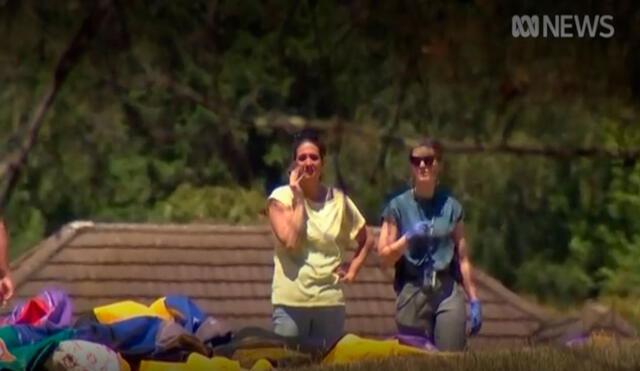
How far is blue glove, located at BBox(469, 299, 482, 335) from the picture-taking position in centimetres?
955

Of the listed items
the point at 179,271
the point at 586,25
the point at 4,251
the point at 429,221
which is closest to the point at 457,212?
the point at 429,221

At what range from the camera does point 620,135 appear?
980 centimetres

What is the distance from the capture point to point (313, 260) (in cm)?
922

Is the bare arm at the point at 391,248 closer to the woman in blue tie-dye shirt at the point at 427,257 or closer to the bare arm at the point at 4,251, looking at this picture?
the woman in blue tie-dye shirt at the point at 427,257

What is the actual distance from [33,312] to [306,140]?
5.89ft

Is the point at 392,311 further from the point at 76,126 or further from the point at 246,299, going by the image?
the point at 76,126

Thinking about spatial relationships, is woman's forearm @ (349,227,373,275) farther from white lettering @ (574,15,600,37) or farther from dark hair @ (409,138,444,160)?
white lettering @ (574,15,600,37)

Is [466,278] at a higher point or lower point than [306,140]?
lower

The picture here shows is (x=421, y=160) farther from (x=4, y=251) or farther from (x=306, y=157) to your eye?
(x=4, y=251)

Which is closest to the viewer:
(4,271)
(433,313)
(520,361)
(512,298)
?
(520,361)

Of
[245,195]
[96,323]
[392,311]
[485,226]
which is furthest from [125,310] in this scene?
[485,226]

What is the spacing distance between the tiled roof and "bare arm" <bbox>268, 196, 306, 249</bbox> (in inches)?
3.1

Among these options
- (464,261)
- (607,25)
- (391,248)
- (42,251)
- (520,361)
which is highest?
(607,25)

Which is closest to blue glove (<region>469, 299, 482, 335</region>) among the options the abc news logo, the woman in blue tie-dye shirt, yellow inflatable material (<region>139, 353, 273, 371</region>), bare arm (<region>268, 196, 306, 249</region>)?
the woman in blue tie-dye shirt
